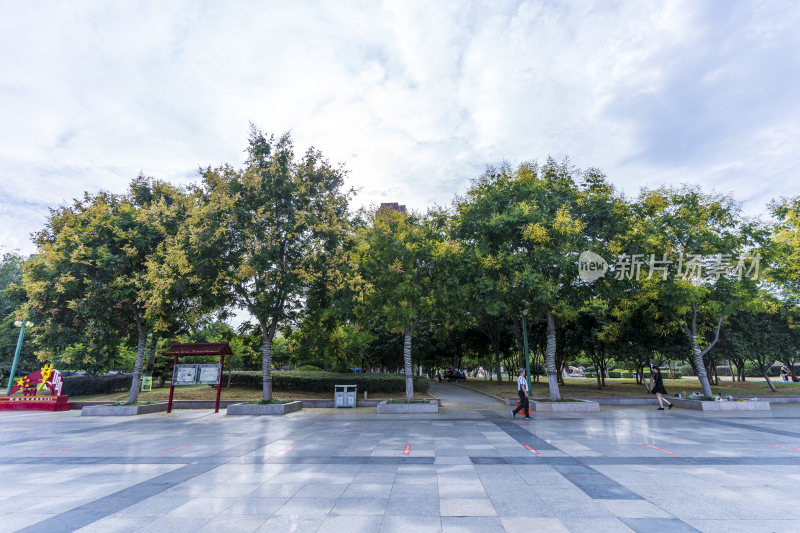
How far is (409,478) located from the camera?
6.68m

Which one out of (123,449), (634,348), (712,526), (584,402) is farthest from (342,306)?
(634,348)

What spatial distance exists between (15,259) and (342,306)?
44.5 m

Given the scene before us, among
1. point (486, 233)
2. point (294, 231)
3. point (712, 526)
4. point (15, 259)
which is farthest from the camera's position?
point (15, 259)

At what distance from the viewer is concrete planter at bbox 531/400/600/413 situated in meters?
17.1

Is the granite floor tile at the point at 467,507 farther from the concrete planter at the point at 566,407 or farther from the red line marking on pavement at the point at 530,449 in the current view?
the concrete planter at the point at 566,407

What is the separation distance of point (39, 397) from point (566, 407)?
91.8 feet

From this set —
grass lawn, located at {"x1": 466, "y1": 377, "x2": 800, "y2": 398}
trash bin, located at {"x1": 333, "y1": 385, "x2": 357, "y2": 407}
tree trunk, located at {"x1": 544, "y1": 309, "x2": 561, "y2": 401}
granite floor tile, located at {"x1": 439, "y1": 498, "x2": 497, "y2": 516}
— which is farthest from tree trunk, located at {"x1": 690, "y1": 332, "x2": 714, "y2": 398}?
granite floor tile, located at {"x1": 439, "y1": 498, "x2": 497, "y2": 516}

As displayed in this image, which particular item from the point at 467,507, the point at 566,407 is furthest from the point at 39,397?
the point at 566,407

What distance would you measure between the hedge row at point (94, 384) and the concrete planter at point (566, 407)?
3135 cm

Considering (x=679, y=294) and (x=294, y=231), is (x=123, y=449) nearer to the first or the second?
(x=294, y=231)

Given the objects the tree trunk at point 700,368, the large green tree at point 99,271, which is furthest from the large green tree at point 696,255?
the large green tree at point 99,271

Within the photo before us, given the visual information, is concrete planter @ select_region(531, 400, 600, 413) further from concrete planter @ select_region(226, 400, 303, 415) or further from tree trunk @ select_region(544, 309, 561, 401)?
concrete planter @ select_region(226, 400, 303, 415)

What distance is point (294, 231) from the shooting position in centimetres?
1717

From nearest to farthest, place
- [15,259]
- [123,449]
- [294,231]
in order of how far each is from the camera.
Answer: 1. [123,449]
2. [294,231]
3. [15,259]
